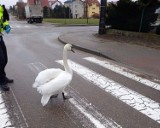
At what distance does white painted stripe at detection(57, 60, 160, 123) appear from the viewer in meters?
5.00

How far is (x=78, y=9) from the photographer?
9275 centimetres

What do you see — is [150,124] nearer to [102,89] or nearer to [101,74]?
[102,89]

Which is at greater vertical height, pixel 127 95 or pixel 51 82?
pixel 51 82

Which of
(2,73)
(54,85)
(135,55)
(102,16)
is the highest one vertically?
(54,85)

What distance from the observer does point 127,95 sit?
19.3 feet

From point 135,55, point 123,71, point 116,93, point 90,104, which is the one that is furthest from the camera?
point 135,55

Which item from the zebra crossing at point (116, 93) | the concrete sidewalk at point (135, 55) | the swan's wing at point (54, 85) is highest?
the swan's wing at point (54, 85)

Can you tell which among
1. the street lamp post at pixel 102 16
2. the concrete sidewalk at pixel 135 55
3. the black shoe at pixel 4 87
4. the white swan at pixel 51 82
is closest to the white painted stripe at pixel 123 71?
the concrete sidewalk at pixel 135 55

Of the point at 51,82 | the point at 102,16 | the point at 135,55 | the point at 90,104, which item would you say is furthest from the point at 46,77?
the point at 102,16

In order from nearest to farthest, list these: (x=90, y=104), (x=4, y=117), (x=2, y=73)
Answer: (x=4, y=117) → (x=90, y=104) → (x=2, y=73)

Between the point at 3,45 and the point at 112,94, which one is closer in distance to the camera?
the point at 112,94

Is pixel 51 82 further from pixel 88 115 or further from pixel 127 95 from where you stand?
pixel 127 95

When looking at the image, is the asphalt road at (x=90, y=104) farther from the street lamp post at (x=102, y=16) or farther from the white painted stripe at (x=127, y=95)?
the street lamp post at (x=102, y=16)

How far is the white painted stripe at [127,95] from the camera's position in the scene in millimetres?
5000
